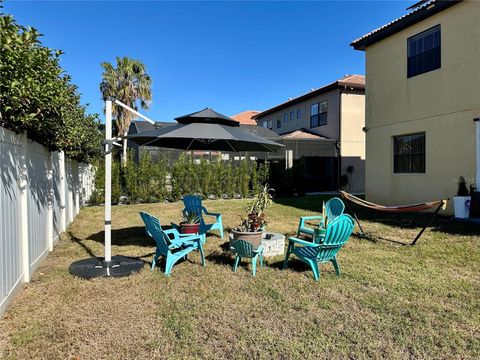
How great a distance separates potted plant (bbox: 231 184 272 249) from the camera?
17.8 feet

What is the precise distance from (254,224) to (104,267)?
2.46 meters

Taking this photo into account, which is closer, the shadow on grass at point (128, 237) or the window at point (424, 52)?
the shadow on grass at point (128, 237)

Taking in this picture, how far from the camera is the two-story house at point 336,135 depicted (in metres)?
18.5

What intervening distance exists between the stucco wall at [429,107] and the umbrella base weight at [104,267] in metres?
8.88

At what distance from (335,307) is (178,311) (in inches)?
70.0

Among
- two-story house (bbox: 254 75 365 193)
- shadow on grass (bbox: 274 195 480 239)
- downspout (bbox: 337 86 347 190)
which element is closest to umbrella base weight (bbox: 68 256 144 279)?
shadow on grass (bbox: 274 195 480 239)

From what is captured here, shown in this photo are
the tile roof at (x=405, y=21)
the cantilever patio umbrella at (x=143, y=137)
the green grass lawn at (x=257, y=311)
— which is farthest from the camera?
the tile roof at (x=405, y=21)

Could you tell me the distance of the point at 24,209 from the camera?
4.28 metres

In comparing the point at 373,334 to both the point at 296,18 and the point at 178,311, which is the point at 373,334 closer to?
the point at 178,311

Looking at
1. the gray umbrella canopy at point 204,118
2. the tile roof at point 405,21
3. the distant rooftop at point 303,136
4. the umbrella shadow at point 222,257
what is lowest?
the umbrella shadow at point 222,257

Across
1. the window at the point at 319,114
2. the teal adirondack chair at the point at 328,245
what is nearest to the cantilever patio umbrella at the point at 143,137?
the teal adirondack chair at the point at 328,245

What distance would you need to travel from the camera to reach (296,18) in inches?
511

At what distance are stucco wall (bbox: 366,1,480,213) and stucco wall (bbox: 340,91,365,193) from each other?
630 cm

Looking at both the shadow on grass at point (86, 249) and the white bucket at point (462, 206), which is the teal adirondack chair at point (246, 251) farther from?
the white bucket at point (462, 206)
